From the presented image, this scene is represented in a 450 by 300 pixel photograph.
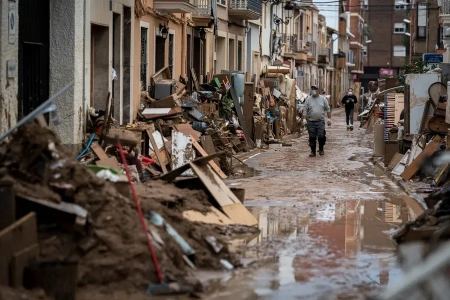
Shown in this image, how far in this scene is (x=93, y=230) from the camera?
859 cm

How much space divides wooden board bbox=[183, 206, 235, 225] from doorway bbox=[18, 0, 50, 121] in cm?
483

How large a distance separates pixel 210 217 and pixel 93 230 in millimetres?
2874

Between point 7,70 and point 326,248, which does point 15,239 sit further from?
point 7,70

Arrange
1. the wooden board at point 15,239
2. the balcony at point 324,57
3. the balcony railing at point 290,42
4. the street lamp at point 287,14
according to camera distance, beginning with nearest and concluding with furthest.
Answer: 1. the wooden board at point 15,239
2. the street lamp at point 287,14
3. the balcony railing at point 290,42
4. the balcony at point 324,57

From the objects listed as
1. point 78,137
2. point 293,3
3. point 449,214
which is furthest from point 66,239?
point 293,3

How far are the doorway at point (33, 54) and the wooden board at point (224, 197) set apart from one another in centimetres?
431

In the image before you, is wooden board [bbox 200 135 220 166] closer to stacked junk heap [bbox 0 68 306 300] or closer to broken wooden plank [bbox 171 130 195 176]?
broken wooden plank [bbox 171 130 195 176]

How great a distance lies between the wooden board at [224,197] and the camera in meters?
11.7

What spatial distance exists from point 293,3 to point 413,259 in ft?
163

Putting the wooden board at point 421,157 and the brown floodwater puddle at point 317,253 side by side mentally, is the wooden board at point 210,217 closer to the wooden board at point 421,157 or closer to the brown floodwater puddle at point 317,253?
the brown floodwater puddle at point 317,253

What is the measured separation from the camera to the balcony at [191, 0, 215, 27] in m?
29.4

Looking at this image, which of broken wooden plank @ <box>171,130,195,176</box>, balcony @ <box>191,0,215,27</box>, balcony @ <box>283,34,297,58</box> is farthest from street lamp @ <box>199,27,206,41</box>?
balcony @ <box>283,34,297,58</box>

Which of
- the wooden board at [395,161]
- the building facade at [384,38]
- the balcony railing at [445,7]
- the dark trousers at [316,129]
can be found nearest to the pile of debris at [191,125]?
the dark trousers at [316,129]

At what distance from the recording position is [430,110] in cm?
2050
